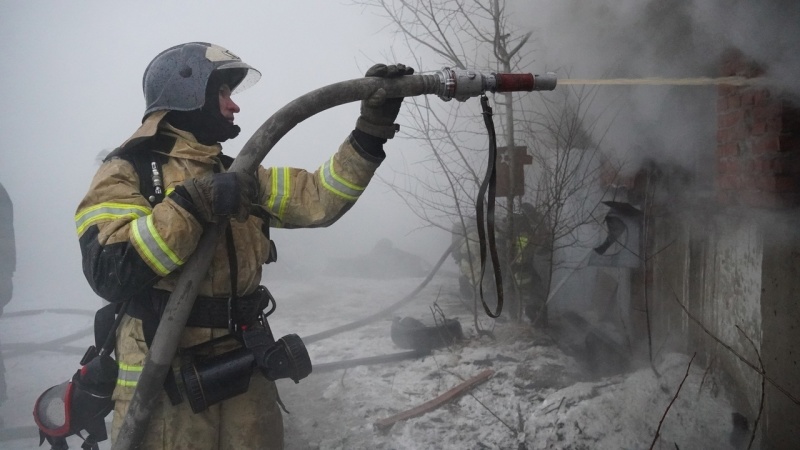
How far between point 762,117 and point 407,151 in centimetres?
1559

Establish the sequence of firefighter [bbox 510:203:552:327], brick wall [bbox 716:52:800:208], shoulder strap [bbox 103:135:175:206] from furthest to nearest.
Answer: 1. firefighter [bbox 510:203:552:327]
2. brick wall [bbox 716:52:800:208]
3. shoulder strap [bbox 103:135:175:206]

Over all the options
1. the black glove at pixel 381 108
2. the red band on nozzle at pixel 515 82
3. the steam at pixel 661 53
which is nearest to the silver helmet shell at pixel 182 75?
the black glove at pixel 381 108

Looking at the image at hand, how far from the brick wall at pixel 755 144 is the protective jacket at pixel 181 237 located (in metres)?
1.95

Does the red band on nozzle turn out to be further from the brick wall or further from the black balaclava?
the brick wall

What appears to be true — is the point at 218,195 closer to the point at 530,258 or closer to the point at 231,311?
the point at 231,311

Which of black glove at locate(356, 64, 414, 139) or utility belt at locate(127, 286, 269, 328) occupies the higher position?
black glove at locate(356, 64, 414, 139)

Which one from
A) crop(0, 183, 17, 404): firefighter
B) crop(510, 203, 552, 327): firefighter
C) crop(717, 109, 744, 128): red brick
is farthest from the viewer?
crop(0, 183, 17, 404): firefighter

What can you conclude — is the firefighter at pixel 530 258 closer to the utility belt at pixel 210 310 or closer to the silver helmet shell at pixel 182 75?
the utility belt at pixel 210 310

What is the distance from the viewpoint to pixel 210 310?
1967mm

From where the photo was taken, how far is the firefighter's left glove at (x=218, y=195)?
1644 mm

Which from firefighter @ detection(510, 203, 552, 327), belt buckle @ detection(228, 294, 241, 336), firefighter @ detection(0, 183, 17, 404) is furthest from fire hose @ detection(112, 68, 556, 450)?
firefighter @ detection(0, 183, 17, 404)

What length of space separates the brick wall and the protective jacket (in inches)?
76.8

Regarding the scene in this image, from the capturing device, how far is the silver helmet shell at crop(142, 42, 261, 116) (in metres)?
2.03

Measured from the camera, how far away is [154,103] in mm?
2045
